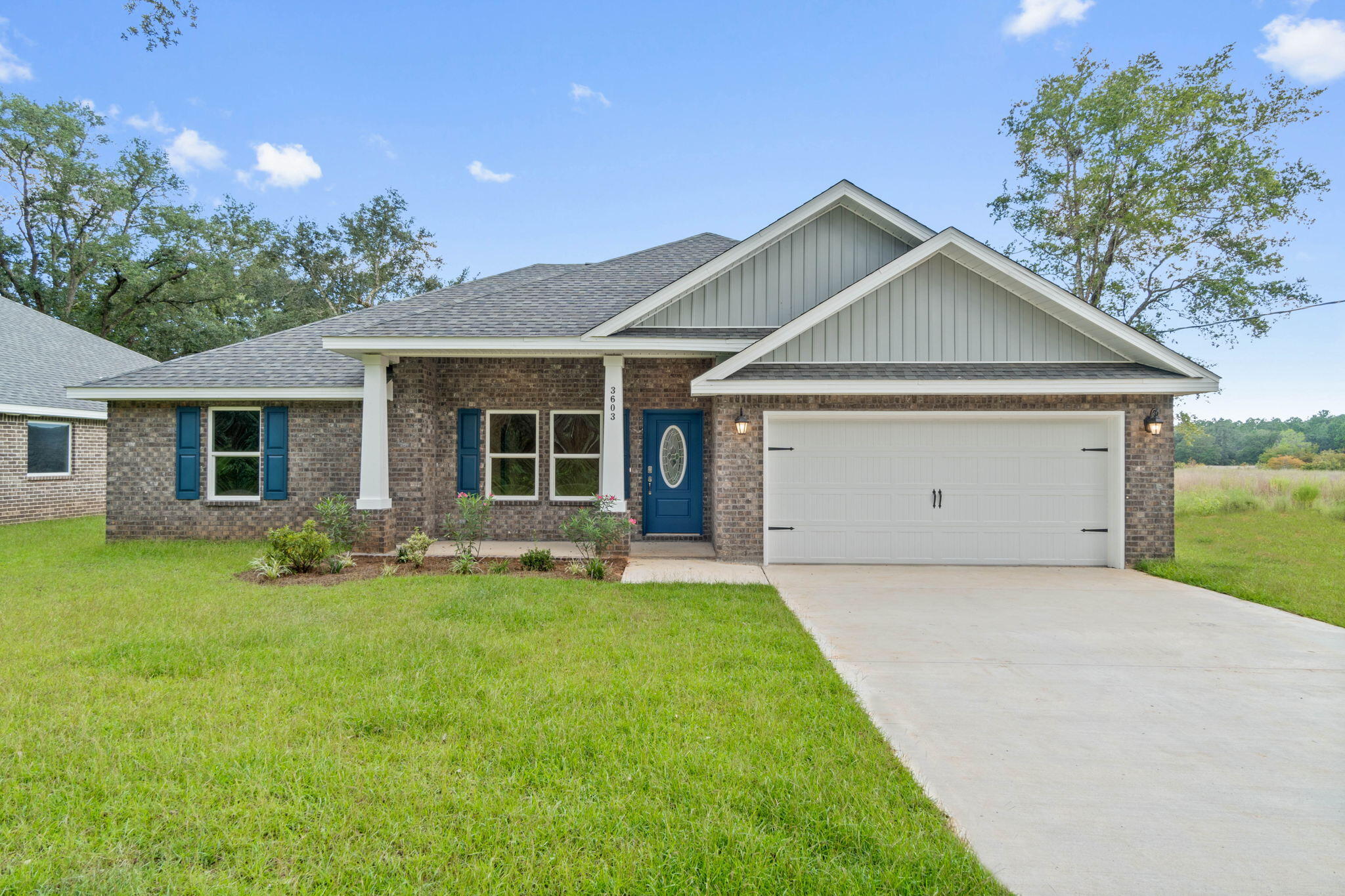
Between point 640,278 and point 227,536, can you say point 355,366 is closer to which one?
point 227,536

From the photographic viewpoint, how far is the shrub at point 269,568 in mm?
7906

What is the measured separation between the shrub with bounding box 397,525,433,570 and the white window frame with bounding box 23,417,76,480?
1067 centimetres

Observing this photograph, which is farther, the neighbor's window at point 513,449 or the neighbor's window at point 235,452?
the neighbor's window at point 513,449

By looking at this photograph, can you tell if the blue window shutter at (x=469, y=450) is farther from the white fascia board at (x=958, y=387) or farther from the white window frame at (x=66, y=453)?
the white window frame at (x=66, y=453)

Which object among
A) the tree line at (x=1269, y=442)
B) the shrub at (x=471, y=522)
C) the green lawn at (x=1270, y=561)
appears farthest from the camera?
the tree line at (x=1269, y=442)

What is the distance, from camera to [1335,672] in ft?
16.2

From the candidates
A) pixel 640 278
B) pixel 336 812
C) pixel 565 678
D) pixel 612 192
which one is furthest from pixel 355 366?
pixel 612 192

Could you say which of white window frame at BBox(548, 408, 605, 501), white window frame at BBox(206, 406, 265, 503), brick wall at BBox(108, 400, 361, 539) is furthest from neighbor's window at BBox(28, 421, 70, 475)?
white window frame at BBox(548, 408, 605, 501)

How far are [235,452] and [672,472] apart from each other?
7.42 metres

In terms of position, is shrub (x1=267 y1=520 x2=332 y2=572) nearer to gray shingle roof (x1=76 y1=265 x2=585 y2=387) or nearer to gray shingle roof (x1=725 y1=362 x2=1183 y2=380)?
gray shingle roof (x1=76 y1=265 x2=585 y2=387)

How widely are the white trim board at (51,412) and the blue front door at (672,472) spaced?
12.8 metres

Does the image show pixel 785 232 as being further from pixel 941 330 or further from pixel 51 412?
pixel 51 412

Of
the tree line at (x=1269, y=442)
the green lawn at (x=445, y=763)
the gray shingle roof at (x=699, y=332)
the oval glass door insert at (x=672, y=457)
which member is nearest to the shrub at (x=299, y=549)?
the green lawn at (x=445, y=763)

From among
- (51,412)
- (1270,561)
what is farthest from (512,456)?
(1270,561)
